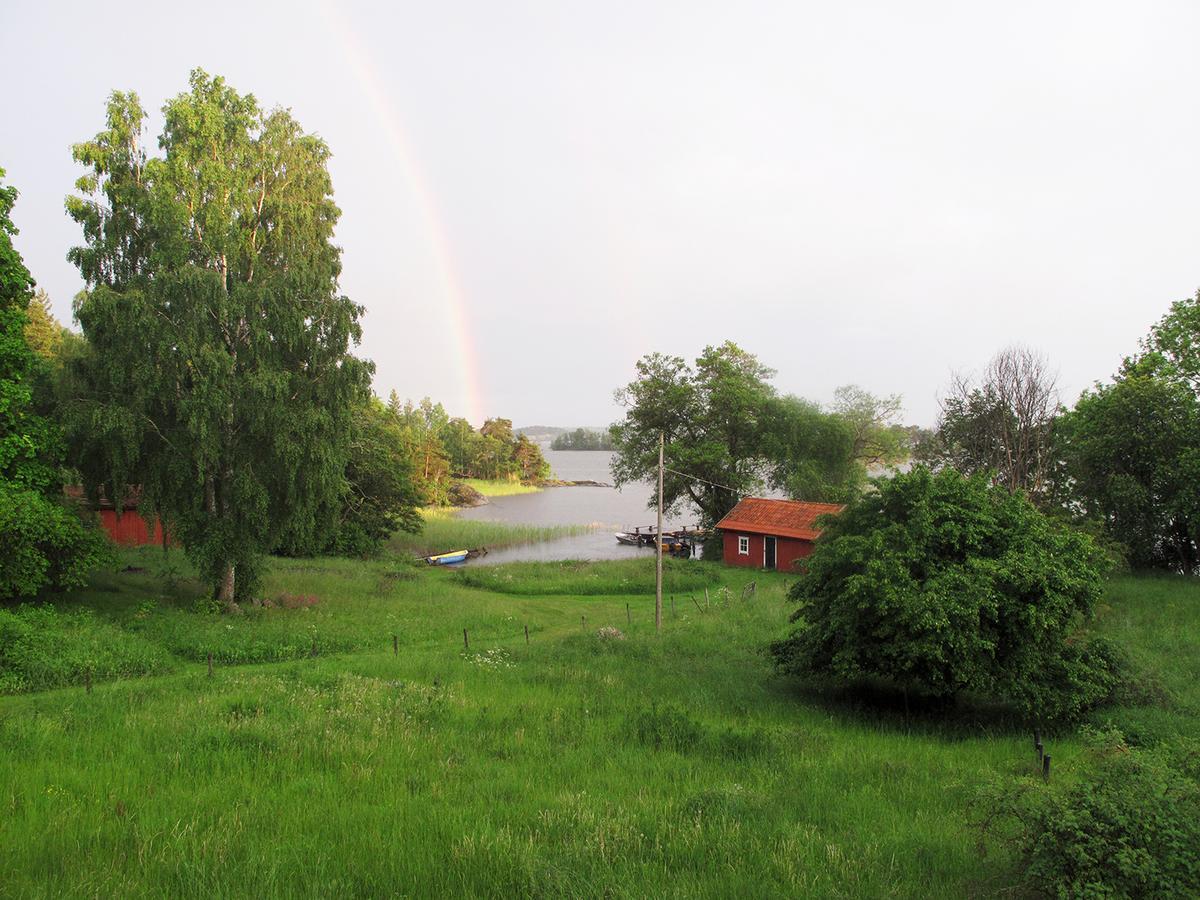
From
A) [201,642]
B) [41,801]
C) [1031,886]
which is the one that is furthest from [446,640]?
[1031,886]

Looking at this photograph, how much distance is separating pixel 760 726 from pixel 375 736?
6.48 m

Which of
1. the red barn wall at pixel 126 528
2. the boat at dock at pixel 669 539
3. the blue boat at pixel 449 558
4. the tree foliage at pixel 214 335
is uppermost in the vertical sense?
the tree foliage at pixel 214 335

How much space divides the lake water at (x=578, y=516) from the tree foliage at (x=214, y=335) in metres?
29.1

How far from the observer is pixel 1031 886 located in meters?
5.78

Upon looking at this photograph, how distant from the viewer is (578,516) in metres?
90.4

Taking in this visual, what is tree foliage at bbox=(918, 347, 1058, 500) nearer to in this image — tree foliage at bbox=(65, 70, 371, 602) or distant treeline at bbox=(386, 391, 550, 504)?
tree foliage at bbox=(65, 70, 371, 602)

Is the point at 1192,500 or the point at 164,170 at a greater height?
the point at 164,170

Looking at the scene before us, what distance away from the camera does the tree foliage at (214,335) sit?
21.9 metres

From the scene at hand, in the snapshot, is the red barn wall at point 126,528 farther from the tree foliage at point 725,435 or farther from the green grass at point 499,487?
the green grass at point 499,487

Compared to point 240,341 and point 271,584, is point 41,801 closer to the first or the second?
point 240,341

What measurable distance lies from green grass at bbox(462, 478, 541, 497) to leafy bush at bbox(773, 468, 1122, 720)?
347ft

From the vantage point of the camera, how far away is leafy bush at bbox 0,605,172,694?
623 inches

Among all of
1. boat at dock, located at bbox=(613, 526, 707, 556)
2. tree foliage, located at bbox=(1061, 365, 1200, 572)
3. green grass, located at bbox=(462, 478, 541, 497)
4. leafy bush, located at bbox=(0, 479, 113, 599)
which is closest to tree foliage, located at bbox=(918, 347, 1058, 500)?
tree foliage, located at bbox=(1061, 365, 1200, 572)

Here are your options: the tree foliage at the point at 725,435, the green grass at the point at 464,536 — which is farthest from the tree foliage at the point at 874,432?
the green grass at the point at 464,536
